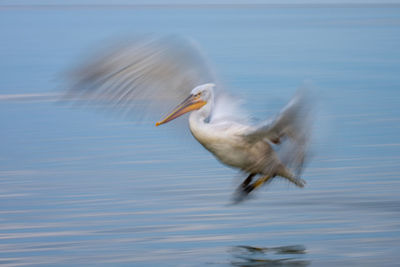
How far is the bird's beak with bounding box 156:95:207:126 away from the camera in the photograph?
6051 mm

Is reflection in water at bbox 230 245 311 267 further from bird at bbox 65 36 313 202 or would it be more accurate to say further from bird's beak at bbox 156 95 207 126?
Result: bird's beak at bbox 156 95 207 126

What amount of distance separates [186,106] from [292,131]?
1.04 m

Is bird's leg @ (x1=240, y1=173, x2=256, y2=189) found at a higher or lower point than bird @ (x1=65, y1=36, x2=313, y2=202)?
lower

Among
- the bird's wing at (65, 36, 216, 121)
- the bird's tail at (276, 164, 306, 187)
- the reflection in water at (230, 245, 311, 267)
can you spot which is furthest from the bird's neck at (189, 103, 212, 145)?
the reflection in water at (230, 245, 311, 267)

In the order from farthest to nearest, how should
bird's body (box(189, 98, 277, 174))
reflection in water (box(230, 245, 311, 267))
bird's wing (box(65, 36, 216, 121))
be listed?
bird's wing (box(65, 36, 216, 121)), bird's body (box(189, 98, 277, 174)), reflection in water (box(230, 245, 311, 267))

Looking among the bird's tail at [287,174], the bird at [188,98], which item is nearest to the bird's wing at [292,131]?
the bird at [188,98]

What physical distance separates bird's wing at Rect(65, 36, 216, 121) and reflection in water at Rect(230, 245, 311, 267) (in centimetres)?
149

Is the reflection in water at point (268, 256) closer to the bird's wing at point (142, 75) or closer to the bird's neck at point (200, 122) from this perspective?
the bird's neck at point (200, 122)

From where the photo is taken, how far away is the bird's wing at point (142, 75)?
6141 mm

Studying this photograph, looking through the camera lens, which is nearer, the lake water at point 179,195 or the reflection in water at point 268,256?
the reflection in water at point 268,256

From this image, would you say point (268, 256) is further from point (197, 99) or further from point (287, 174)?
point (197, 99)

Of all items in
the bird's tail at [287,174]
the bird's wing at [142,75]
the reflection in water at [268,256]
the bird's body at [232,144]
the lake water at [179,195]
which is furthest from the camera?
the bird's wing at [142,75]

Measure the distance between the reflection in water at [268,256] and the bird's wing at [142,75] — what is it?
1489 millimetres

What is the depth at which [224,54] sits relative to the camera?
1723 cm
